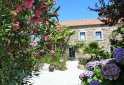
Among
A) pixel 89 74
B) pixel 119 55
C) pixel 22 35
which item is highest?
pixel 22 35

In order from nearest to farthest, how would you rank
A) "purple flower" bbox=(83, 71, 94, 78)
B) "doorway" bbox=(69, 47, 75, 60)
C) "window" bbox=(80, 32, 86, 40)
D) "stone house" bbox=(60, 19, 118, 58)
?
"purple flower" bbox=(83, 71, 94, 78), "doorway" bbox=(69, 47, 75, 60), "stone house" bbox=(60, 19, 118, 58), "window" bbox=(80, 32, 86, 40)

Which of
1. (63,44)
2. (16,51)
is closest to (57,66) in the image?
(63,44)

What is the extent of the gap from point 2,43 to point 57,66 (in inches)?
869

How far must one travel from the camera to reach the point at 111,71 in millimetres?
4922

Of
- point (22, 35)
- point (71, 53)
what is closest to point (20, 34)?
point (22, 35)

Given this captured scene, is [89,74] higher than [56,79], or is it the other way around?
[89,74]

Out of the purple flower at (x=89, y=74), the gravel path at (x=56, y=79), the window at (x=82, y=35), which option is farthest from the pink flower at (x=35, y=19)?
the window at (x=82, y=35)

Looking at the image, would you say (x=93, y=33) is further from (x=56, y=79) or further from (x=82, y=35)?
(x=56, y=79)

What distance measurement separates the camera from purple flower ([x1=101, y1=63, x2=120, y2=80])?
4.87 metres

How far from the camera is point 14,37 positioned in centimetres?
600

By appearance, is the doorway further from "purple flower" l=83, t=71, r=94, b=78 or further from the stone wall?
"purple flower" l=83, t=71, r=94, b=78

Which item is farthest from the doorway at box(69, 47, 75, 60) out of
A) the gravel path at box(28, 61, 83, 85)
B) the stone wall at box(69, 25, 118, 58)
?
the gravel path at box(28, 61, 83, 85)

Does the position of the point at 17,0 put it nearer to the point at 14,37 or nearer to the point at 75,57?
the point at 14,37

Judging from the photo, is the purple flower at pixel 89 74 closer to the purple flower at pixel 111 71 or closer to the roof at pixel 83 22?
the purple flower at pixel 111 71
